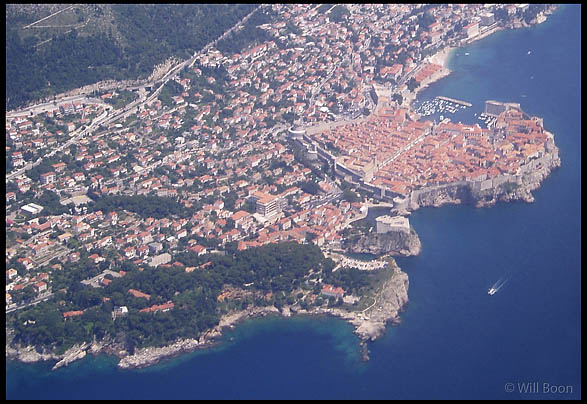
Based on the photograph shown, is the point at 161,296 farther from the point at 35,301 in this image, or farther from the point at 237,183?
the point at 237,183

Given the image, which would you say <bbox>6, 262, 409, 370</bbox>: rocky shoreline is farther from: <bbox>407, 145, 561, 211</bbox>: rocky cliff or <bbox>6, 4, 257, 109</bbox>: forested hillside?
<bbox>6, 4, 257, 109</bbox>: forested hillside

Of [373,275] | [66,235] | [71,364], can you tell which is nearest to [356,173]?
[373,275]

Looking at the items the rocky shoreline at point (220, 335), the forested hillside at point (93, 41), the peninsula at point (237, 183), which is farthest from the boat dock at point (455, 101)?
the rocky shoreline at point (220, 335)

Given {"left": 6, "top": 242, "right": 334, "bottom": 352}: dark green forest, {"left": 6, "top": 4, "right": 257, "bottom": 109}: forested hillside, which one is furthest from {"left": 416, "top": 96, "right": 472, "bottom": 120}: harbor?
{"left": 6, "top": 242, "right": 334, "bottom": 352}: dark green forest

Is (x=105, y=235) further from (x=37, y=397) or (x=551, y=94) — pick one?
(x=551, y=94)

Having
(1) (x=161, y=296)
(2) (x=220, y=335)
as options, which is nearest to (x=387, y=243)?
(2) (x=220, y=335)

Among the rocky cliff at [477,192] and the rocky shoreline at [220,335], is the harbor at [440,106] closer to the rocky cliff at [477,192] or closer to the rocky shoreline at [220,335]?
the rocky cliff at [477,192]
